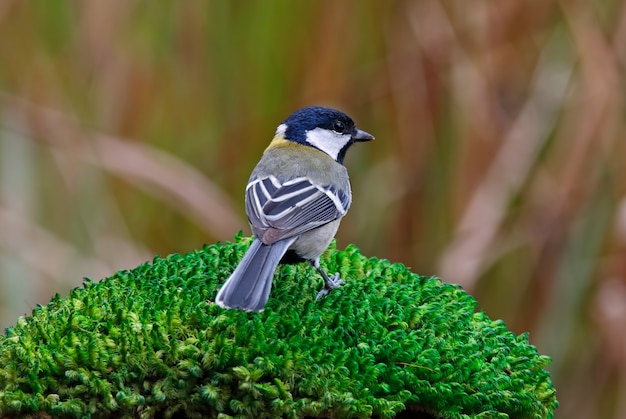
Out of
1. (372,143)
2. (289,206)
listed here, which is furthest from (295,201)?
(372,143)

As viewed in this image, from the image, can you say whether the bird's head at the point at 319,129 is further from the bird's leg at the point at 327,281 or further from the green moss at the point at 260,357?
the green moss at the point at 260,357

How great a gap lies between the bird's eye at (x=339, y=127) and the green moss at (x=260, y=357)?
89 centimetres

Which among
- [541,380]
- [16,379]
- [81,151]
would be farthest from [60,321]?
[81,151]

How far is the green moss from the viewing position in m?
2.07

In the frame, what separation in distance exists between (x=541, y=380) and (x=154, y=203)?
2.52 m

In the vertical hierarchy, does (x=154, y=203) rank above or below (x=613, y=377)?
above

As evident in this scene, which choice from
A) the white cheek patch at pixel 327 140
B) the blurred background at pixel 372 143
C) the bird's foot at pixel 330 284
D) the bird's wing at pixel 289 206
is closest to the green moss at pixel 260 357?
the bird's foot at pixel 330 284

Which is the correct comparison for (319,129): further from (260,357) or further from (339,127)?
(260,357)

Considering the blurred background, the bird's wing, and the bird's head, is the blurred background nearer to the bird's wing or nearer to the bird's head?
the bird's head

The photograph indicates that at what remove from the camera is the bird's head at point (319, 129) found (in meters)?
3.31

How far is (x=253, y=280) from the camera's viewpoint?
233cm

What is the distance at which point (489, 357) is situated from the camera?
7.91ft

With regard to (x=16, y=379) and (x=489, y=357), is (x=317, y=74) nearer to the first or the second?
(x=489, y=357)

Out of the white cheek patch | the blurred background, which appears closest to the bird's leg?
the white cheek patch
